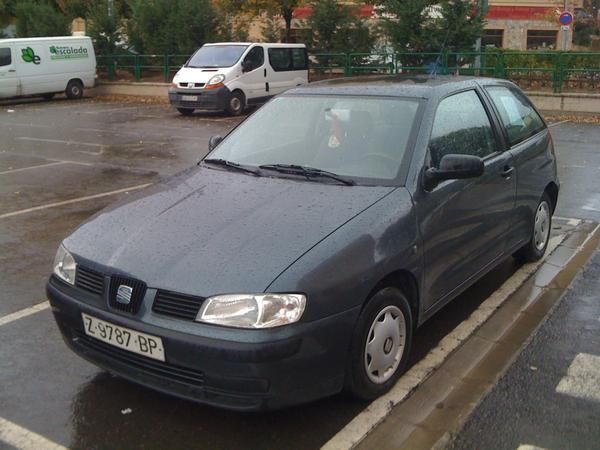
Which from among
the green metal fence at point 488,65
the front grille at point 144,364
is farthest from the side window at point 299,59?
the front grille at point 144,364

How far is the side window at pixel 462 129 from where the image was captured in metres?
4.35

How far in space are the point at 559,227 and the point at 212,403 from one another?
17.0 feet

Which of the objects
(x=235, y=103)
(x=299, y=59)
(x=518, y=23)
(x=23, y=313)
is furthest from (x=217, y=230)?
(x=518, y=23)

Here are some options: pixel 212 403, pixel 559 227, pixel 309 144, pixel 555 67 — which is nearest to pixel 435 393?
pixel 212 403

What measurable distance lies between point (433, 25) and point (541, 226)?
56.5 feet

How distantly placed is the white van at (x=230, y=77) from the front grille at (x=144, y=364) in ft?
49.9

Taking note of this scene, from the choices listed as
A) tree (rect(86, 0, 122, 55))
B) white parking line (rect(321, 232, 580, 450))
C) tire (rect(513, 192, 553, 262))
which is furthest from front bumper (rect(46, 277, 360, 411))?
tree (rect(86, 0, 122, 55))

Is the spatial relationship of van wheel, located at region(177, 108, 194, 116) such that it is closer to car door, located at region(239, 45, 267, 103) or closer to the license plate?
car door, located at region(239, 45, 267, 103)

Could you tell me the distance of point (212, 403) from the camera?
3.17 m

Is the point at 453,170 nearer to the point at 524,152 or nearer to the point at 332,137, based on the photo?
the point at 332,137

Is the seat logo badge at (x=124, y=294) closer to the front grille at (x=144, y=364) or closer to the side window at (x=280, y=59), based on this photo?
the front grille at (x=144, y=364)

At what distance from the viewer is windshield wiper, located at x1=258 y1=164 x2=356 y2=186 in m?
4.07

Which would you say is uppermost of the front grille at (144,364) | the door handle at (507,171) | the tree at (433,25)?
the tree at (433,25)

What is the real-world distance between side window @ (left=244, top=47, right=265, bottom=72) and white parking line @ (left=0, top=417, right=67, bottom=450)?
54.2 ft
